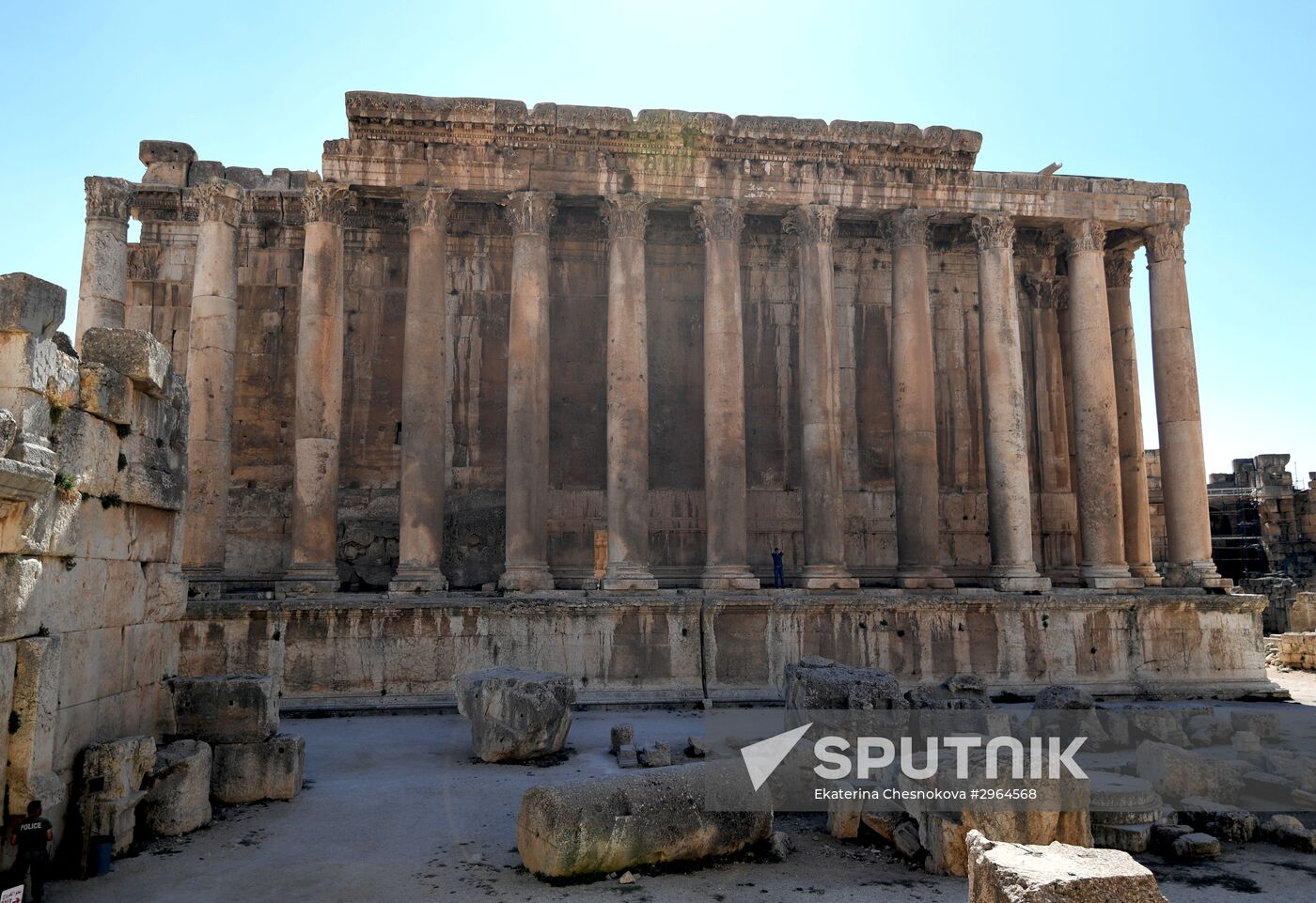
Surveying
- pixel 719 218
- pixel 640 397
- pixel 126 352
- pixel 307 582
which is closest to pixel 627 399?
pixel 640 397

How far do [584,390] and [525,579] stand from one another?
4992 millimetres

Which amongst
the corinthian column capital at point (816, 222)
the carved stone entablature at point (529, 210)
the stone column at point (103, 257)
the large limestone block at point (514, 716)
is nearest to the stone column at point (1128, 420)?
the corinthian column capital at point (816, 222)

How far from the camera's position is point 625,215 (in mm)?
17812

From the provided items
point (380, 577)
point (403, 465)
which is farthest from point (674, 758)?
point (380, 577)

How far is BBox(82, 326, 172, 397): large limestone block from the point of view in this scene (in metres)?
8.32

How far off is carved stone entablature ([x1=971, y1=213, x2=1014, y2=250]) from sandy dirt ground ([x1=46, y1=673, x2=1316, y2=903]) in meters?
13.2

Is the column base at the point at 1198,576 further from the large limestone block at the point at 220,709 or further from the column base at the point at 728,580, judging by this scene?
the large limestone block at the point at 220,709

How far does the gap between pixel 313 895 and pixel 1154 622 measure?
16.0 meters

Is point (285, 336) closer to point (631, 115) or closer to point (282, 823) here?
point (631, 115)

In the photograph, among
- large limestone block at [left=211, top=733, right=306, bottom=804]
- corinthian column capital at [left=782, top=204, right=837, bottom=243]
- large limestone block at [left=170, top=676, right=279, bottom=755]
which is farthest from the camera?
corinthian column capital at [left=782, top=204, right=837, bottom=243]

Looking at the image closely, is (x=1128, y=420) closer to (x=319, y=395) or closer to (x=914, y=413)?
(x=914, y=413)

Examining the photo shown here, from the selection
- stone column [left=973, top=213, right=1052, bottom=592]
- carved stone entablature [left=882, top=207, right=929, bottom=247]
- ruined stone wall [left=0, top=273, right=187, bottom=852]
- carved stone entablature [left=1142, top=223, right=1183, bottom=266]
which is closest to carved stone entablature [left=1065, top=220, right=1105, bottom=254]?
carved stone entablature [left=1142, top=223, right=1183, bottom=266]

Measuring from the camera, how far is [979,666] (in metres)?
17.0

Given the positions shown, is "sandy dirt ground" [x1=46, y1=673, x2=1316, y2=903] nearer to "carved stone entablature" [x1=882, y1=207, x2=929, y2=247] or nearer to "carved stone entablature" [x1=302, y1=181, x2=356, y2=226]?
"carved stone entablature" [x1=302, y1=181, x2=356, y2=226]
